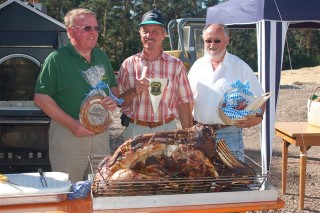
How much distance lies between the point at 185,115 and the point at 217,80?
35 centimetres

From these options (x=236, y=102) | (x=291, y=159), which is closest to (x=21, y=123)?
(x=236, y=102)

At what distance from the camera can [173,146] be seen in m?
1.95

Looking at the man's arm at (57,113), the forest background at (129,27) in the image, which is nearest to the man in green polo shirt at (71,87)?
the man's arm at (57,113)

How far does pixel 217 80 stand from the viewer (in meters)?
3.23

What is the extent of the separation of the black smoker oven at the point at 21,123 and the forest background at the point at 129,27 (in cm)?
2310

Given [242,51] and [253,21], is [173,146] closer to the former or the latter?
[253,21]

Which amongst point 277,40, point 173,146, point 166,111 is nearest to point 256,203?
point 173,146

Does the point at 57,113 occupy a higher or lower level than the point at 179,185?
higher

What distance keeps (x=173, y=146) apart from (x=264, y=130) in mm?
3028

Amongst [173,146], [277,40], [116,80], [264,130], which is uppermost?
[277,40]

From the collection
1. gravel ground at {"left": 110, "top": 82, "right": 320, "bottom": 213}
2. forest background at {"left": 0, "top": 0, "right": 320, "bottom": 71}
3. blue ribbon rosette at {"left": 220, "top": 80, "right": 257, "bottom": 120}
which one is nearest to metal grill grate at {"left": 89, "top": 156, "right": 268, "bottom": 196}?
blue ribbon rosette at {"left": 220, "top": 80, "right": 257, "bottom": 120}

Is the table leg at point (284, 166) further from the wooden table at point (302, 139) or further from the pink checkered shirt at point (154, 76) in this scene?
the pink checkered shirt at point (154, 76)

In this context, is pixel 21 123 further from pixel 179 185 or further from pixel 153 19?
pixel 179 185

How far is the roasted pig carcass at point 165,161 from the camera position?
1873 mm
